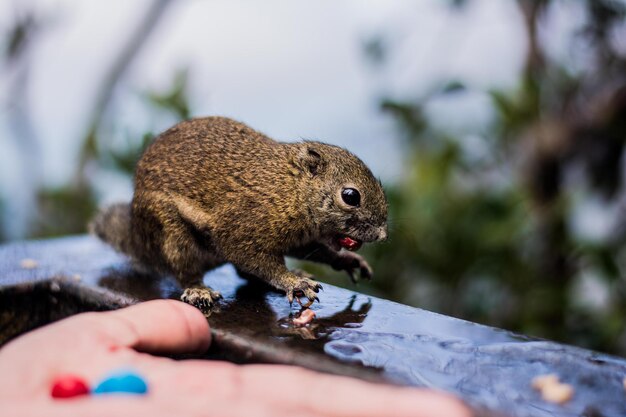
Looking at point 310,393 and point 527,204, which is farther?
point 527,204

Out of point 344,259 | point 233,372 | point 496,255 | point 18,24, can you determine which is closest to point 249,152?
point 344,259

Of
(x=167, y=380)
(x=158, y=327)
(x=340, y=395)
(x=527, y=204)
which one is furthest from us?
(x=527, y=204)

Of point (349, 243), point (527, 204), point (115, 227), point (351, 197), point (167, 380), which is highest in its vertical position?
point (527, 204)

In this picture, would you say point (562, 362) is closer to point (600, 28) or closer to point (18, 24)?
point (600, 28)

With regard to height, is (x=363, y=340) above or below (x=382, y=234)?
below

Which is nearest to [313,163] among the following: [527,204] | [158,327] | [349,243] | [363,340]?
[349,243]

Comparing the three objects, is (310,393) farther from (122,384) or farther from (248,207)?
(248,207)

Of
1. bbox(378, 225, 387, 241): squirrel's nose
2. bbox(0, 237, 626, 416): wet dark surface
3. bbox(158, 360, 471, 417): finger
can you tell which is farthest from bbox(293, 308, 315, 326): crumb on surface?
bbox(158, 360, 471, 417): finger

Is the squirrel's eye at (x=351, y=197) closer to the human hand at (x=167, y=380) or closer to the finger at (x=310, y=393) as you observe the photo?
the human hand at (x=167, y=380)
